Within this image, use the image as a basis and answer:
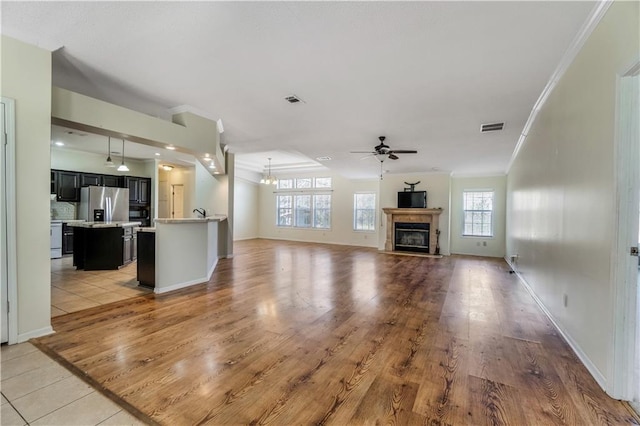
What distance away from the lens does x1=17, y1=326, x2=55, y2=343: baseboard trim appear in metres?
2.48

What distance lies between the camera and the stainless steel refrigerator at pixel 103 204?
7.11 metres

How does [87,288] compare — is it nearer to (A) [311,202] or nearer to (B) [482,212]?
(A) [311,202]

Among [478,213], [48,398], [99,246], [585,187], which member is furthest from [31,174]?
[478,213]

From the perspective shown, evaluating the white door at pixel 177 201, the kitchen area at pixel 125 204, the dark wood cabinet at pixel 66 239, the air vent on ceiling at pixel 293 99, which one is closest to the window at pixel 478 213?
the kitchen area at pixel 125 204

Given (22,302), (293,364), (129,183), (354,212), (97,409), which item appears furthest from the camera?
(354,212)

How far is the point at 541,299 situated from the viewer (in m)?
3.66

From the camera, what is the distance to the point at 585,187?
2285 millimetres

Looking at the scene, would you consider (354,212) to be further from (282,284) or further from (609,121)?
(609,121)

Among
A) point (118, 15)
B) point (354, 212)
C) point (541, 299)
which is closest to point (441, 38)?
point (118, 15)

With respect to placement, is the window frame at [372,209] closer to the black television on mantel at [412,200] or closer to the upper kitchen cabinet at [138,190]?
the black television on mantel at [412,200]

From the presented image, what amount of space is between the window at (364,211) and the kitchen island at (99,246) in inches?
289

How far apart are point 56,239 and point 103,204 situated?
1.27 m

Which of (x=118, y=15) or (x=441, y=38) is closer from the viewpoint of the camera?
(x=118, y=15)

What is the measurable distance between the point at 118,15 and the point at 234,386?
2.89 m
